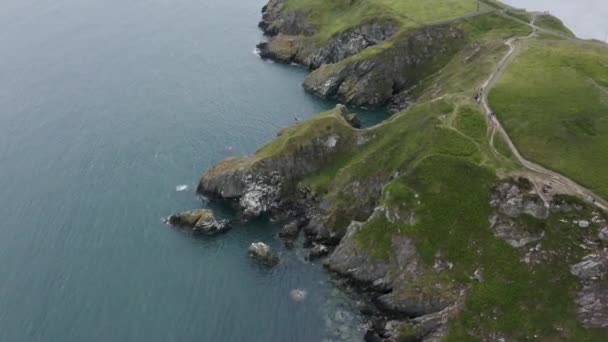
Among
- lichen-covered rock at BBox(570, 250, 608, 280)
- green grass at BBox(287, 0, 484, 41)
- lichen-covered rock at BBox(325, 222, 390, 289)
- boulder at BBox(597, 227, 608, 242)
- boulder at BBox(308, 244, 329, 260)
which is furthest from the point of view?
green grass at BBox(287, 0, 484, 41)

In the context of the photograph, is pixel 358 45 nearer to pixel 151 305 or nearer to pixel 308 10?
pixel 308 10

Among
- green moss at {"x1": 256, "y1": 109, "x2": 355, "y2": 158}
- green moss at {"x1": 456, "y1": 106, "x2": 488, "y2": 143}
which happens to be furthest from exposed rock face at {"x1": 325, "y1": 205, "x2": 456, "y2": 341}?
green moss at {"x1": 456, "y1": 106, "x2": 488, "y2": 143}

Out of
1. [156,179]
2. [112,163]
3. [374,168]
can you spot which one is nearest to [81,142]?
[112,163]

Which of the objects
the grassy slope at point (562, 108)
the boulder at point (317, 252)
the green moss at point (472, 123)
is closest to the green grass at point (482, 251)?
the boulder at point (317, 252)

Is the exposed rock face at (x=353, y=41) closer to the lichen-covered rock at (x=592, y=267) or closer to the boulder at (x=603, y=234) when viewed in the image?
the boulder at (x=603, y=234)

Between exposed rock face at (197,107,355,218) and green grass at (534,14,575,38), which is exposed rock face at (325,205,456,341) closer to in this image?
exposed rock face at (197,107,355,218)
